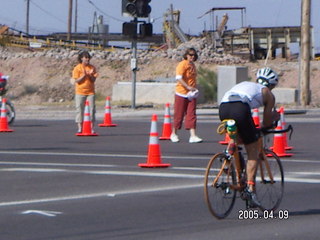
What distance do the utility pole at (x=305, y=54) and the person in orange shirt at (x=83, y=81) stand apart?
1524 centimetres

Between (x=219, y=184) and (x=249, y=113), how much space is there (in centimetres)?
79

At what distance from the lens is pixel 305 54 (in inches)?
1357

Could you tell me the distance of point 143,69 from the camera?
5338 cm

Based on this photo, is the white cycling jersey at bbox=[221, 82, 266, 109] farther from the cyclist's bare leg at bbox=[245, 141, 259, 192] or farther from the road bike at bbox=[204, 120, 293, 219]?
the cyclist's bare leg at bbox=[245, 141, 259, 192]

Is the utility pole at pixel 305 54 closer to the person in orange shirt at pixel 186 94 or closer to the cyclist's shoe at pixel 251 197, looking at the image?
the person in orange shirt at pixel 186 94

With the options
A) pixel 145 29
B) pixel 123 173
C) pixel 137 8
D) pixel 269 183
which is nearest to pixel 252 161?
pixel 269 183

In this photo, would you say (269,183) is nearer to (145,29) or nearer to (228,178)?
(228,178)

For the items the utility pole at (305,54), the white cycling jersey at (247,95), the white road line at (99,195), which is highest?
the utility pole at (305,54)

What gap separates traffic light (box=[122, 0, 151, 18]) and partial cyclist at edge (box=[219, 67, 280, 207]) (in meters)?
16.3

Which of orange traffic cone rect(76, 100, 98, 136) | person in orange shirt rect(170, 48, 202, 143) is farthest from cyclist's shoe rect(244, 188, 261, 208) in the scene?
orange traffic cone rect(76, 100, 98, 136)

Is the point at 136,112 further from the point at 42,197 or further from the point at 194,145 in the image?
the point at 42,197

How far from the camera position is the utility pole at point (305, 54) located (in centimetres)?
3419

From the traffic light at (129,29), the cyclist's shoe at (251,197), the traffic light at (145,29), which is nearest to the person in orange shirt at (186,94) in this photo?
the cyclist's shoe at (251,197)

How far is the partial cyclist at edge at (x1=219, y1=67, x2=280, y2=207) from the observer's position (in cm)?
925
